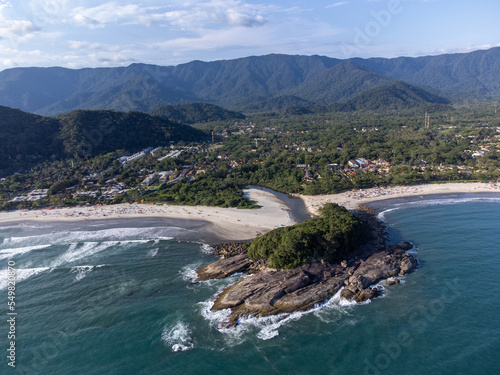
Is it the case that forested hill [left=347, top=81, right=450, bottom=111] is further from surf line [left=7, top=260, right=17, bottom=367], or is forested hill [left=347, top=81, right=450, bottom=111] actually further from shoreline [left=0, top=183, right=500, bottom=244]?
surf line [left=7, top=260, right=17, bottom=367]

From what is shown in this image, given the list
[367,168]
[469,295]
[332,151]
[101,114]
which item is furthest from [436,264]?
[101,114]

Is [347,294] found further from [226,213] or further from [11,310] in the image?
[11,310]

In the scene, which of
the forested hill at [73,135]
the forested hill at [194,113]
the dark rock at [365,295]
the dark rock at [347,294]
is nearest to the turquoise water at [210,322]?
the dark rock at [365,295]

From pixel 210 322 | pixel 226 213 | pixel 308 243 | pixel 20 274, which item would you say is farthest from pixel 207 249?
pixel 20 274

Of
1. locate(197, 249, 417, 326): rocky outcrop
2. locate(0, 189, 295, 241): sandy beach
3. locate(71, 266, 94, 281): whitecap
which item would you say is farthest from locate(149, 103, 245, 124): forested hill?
locate(197, 249, 417, 326): rocky outcrop

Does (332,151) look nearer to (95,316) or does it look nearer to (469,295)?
(469,295)

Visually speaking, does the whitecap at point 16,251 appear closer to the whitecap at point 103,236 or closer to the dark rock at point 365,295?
the whitecap at point 103,236
